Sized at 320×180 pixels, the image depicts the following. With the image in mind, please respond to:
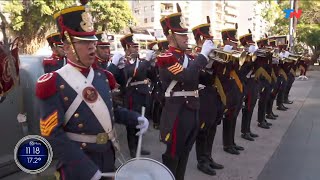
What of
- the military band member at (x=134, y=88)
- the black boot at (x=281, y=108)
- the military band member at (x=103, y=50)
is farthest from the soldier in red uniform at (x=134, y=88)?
the black boot at (x=281, y=108)

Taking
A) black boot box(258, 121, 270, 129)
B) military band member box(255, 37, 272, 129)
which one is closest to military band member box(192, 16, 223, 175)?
military band member box(255, 37, 272, 129)

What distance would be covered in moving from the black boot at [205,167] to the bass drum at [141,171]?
3.01 metres

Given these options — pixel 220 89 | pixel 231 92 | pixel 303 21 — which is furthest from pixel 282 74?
pixel 303 21

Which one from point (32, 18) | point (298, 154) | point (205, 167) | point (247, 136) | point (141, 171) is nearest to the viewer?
point (141, 171)

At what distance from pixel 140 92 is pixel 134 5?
70414mm

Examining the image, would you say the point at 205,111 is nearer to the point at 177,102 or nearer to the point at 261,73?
the point at 177,102

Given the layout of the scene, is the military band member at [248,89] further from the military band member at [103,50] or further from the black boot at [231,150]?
the military band member at [103,50]

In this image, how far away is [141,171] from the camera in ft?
8.26

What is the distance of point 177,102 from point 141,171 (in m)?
1.87

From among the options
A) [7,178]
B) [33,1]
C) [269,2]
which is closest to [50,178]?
[7,178]

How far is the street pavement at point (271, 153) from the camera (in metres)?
5.44

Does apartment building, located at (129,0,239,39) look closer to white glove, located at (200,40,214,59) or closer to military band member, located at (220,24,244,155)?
military band member, located at (220,24,244,155)

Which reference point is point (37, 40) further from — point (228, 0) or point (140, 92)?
point (228, 0)

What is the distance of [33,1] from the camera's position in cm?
1911
